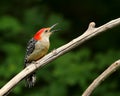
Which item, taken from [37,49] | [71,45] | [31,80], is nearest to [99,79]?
[71,45]

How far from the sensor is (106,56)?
10.1 meters

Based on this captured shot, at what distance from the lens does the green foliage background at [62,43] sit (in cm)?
983

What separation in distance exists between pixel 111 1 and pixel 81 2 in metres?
0.54

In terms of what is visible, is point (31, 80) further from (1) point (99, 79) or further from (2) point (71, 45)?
(1) point (99, 79)

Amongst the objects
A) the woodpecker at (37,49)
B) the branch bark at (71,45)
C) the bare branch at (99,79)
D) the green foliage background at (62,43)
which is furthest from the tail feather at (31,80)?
the green foliage background at (62,43)

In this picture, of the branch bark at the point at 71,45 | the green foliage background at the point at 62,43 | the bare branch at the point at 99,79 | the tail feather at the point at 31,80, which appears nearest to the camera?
the bare branch at the point at 99,79

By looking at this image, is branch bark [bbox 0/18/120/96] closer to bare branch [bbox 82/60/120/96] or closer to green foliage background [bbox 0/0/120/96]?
bare branch [bbox 82/60/120/96]

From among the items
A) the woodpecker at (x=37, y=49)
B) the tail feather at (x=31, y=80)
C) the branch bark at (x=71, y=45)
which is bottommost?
the branch bark at (x=71, y=45)

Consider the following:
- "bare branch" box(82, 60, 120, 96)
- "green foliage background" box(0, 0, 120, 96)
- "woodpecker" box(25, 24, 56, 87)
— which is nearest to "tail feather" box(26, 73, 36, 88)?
"woodpecker" box(25, 24, 56, 87)

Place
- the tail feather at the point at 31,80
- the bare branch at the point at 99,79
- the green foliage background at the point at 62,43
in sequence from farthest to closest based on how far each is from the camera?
the green foliage background at the point at 62,43, the tail feather at the point at 31,80, the bare branch at the point at 99,79

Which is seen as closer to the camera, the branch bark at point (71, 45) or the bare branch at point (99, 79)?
the bare branch at point (99, 79)

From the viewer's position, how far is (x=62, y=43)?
10.2 m

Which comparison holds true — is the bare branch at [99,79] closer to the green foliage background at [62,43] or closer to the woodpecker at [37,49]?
the woodpecker at [37,49]

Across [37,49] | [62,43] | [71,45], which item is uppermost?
[62,43]
